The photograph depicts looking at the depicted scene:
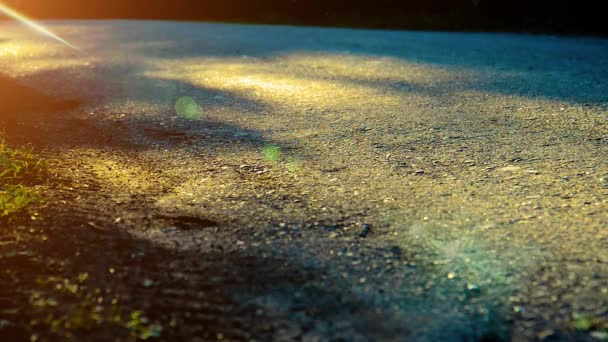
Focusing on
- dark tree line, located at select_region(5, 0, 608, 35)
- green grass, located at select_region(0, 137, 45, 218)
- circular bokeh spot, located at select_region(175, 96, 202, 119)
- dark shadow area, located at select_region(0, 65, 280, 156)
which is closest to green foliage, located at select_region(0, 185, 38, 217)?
green grass, located at select_region(0, 137, 45, 218)

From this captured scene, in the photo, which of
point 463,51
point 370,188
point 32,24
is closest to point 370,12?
point 463,51

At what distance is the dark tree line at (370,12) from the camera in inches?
515

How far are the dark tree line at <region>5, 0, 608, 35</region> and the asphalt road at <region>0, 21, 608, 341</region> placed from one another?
646 centimetres

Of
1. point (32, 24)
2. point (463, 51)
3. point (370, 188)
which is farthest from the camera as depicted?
point (32, 24)

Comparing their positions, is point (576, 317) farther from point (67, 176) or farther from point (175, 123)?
point (175, 123)

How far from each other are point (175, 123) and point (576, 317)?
3.41 meters

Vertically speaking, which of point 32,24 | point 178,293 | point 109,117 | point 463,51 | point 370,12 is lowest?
point 178,293

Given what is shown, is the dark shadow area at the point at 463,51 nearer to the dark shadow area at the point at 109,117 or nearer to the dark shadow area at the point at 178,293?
the dark shadow area at the point at 109,117

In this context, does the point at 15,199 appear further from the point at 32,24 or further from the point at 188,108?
the point at 32,24

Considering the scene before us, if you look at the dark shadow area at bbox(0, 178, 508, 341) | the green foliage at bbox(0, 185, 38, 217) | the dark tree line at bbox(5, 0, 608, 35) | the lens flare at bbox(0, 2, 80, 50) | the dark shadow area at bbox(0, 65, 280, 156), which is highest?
the dark tree line at bbox(5, 0, 608, 35)

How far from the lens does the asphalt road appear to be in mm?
2102

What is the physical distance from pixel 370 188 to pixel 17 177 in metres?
1.92

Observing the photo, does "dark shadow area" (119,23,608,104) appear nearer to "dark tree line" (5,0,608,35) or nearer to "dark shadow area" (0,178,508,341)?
"dark tree line" (5,0,608,35)

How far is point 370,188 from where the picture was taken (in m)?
3.21
